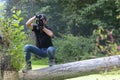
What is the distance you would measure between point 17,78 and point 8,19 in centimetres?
95

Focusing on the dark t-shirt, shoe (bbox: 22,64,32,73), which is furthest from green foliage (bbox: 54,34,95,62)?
shoe (bbox: 22,64,32,73)

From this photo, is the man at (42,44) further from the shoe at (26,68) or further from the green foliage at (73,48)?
the green foliage at (73,48)

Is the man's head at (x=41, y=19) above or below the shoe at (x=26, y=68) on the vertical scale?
above

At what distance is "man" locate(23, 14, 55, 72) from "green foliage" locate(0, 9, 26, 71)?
18cm

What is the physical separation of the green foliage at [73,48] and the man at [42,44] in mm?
10216

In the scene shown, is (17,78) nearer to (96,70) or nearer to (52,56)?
(52,56)

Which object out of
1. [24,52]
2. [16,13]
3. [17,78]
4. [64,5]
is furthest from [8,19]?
[64,5]

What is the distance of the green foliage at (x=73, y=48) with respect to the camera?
16.3 m

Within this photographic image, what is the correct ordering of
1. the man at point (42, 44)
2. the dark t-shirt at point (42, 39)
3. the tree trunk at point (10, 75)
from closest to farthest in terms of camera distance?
the tree trunk at point (10, 75), the man at point (42, 44), the dark t-shirt at point (42, 39)

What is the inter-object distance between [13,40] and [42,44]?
0.53 m

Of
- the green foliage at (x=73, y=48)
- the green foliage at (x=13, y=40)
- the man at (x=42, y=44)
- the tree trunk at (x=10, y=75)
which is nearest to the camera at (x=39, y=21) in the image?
the man at (x=42, y=44)

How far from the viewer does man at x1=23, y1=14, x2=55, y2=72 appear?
556 centimetres

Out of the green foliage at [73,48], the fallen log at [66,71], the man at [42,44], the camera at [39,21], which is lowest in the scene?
the green foliage at [73,48]

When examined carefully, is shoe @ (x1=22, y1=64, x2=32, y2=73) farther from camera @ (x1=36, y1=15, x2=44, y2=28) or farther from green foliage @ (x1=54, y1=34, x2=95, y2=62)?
green foliage @ (x1=54, y1=34, x2=95, y2=62)
